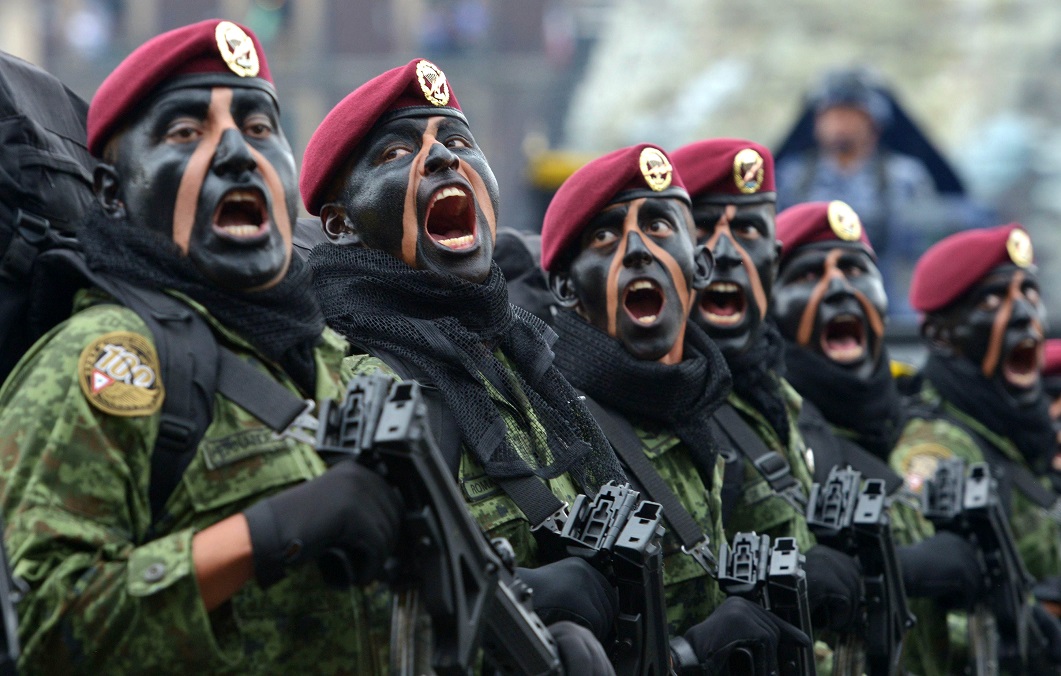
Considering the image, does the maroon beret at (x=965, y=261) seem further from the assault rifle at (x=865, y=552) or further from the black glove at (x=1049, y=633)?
the assault rifle at (x=865, y=552)

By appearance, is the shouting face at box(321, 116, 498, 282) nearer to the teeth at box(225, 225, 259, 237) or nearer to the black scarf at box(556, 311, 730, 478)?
the black scarf at box(556, 311, 730, 478)

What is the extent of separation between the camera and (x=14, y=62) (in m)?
4.82

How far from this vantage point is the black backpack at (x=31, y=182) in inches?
170

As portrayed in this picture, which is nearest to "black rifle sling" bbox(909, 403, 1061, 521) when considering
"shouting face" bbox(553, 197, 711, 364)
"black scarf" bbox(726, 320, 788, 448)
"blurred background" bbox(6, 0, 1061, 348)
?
"black scarf" bbox(726, 320, 788, 448)

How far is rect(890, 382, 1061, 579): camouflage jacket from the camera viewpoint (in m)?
8.27

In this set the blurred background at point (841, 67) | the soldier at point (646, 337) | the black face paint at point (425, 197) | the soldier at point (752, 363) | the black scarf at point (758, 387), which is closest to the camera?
the black face paint at point (425, 197)

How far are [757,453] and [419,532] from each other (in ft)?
9.02

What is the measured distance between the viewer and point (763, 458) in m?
6.41

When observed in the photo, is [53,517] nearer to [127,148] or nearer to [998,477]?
[127,148]

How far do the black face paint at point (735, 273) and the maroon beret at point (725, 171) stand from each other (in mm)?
40

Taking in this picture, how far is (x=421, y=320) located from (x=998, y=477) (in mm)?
4291

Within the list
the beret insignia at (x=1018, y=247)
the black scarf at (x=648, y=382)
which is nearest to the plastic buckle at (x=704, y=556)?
the black scarf at (x=648, y=382)

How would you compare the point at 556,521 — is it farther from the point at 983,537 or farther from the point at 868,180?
the point at 868,180

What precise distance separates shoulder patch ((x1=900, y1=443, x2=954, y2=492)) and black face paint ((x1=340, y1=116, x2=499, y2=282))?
3.46 meters
